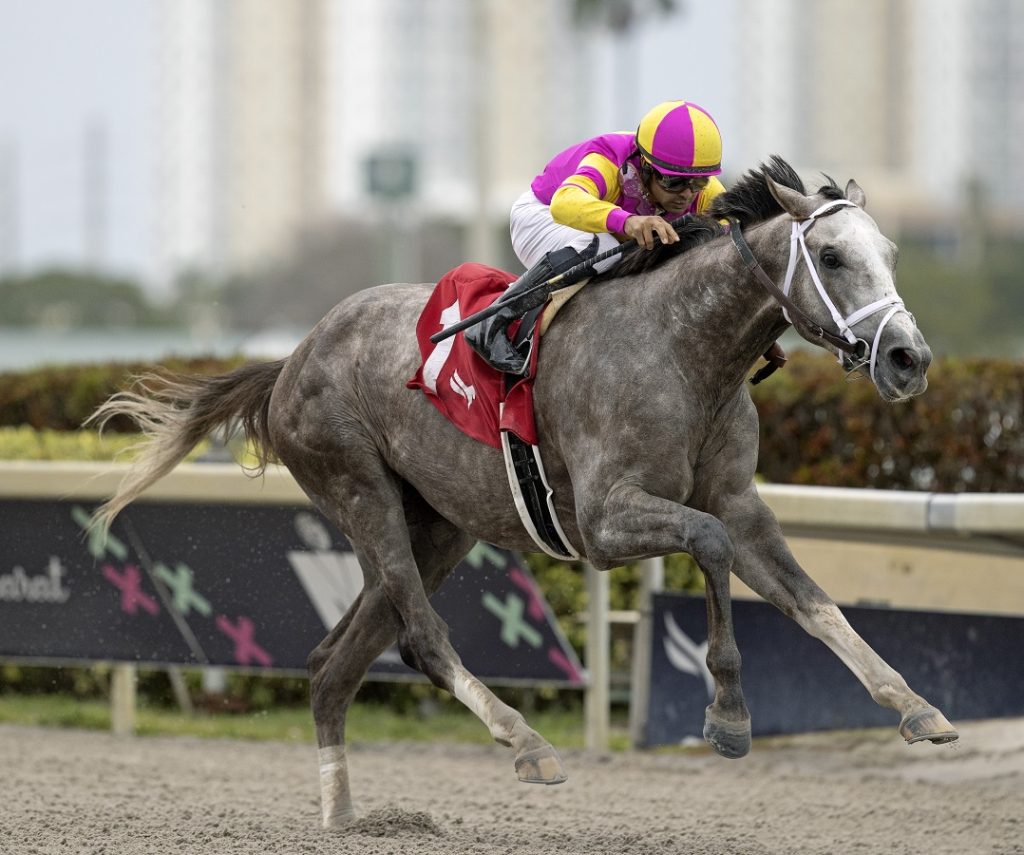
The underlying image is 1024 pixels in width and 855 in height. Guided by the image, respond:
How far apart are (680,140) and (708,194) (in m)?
0.37

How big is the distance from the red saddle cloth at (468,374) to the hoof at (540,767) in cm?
87

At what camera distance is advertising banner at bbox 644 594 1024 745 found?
6113 mm

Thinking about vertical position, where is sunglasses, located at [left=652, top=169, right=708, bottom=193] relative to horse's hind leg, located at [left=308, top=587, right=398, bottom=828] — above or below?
above

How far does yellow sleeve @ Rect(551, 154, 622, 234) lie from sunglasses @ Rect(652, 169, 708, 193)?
12 cm

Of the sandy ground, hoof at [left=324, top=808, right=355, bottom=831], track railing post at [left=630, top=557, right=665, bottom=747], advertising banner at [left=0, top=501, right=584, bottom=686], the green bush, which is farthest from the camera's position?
the green bush

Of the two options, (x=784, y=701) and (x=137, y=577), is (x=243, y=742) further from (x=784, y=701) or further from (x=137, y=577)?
Answer: (x=784, y=701)

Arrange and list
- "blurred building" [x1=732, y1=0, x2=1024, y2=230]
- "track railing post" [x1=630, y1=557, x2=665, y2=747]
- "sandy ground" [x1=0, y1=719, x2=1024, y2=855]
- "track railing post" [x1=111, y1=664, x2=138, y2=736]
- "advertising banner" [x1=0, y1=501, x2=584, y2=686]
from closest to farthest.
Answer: "sandy ground" [x1=0, y1=719, x2=1024, y2=855] < "track railing post" [x1=630, y1=557, x2=665, y2=747] < "advertising banner" [x1=0, y1=501, x2=584, y2=686] < "track railing post" [x1=111, y1=664, x2=138, y2=736] < "blurred building" [x1=732, y1=0, x2=1024, y2=230]

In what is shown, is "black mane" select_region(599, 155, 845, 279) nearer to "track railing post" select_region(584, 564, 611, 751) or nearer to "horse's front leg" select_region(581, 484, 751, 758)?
"horse's front leg" select_region(581, 484, 751, 758)

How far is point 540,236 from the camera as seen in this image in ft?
16.3

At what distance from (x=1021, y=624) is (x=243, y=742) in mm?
3220

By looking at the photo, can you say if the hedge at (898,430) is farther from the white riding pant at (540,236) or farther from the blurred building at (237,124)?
the blurred building at (237,124)

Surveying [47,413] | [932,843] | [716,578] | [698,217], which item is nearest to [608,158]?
[698,217]

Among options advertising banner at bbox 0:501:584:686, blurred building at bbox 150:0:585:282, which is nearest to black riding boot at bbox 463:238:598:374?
advertising banner at bbox 0:501:584:686

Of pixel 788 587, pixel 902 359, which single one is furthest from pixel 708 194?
pixel 788 587
